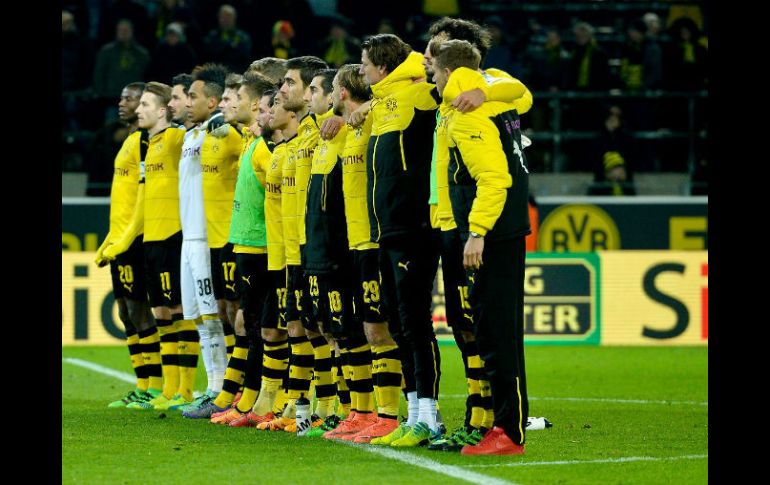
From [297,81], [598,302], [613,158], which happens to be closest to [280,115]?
[297,81]

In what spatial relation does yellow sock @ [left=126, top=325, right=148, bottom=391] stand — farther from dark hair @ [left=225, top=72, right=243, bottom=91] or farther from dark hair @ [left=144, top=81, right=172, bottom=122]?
dark hair @ [left=225, top=72, right=243, bottom=91]

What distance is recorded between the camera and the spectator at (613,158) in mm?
17578

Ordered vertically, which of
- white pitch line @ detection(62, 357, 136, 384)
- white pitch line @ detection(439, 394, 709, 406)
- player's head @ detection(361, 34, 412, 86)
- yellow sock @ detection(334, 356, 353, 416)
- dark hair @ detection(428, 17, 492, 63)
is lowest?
white pitch line @ detection(62, 357, 136, 384)

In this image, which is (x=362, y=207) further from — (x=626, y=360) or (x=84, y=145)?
(x=84, y=145)

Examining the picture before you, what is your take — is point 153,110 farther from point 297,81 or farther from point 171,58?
point 171,58

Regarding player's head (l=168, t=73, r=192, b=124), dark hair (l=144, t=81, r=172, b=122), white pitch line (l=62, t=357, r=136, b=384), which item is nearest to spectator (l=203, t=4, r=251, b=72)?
white pitch line (l=62, t=357, r=136, b=384)

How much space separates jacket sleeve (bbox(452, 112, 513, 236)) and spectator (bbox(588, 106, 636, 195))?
34.7ft

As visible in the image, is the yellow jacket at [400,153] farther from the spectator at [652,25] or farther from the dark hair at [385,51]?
the spectator at [652,25]

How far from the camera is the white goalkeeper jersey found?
33.9ft

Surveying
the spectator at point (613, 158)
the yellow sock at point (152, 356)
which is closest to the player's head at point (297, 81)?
the yellow sock at point (152, 356)

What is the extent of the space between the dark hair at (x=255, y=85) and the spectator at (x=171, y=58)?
7.88m

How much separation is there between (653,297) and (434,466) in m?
9.58

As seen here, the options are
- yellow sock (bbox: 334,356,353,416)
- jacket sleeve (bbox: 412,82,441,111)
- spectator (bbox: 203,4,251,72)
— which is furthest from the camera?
spectator (bbox: 203,4,251,72)

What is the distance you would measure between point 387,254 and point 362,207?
0.42 meters
